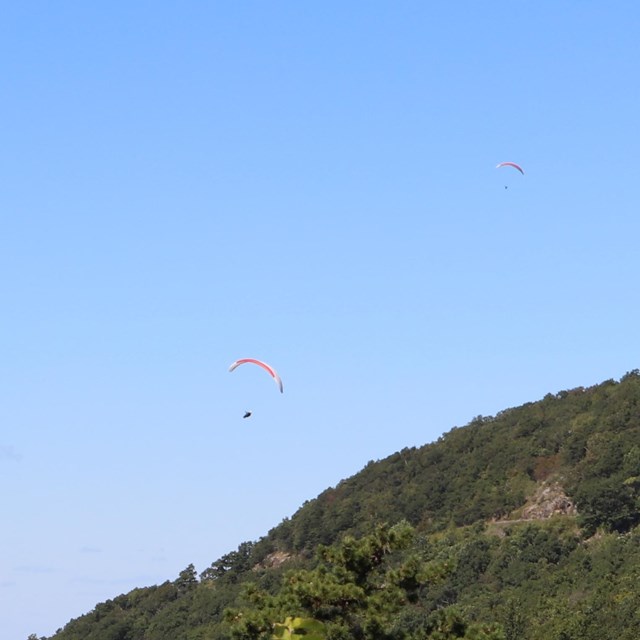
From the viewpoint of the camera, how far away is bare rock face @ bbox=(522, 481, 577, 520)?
371ft

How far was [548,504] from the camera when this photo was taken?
115 meters

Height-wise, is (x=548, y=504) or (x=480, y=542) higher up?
(x=548, y=504)

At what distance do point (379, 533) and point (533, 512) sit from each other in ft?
260

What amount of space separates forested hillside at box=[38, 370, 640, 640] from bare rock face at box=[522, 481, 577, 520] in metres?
0.14

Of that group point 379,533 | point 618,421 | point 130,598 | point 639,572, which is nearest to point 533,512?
point 618,421

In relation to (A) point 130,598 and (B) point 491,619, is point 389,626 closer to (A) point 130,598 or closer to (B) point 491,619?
(B) point 491,619

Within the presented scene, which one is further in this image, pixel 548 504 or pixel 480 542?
pixel 548 504

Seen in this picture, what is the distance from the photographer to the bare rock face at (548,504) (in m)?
113

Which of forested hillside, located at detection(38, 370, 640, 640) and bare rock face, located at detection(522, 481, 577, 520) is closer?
forested hillside, located at detection(38, 370, 640, 640)

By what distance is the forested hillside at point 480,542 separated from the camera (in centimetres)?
4047

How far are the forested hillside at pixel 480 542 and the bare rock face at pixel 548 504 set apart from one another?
0.14 m

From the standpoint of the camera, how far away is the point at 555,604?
8669 centimetres

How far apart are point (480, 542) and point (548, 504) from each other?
308 inches

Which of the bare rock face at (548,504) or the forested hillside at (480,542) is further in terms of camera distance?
the bare rock face at (548,504)
